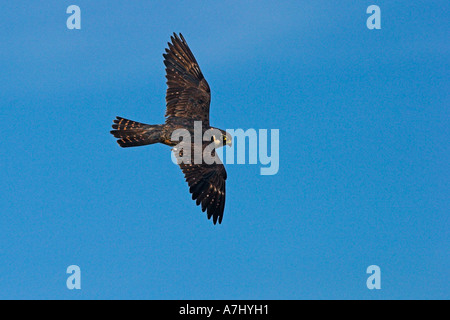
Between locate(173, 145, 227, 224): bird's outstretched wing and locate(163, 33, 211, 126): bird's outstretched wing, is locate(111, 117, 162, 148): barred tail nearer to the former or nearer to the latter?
locate(163, 33, 211, 126): bird's outstretched wing

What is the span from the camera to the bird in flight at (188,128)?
52.7 feet

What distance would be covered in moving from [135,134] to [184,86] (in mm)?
2469

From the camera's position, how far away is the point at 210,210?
52.1 feet

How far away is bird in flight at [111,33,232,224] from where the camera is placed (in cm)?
1608

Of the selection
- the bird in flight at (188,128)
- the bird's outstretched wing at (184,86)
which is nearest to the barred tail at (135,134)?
the bird in flight at (188,128)

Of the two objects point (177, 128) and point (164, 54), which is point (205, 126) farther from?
point (164, 54)

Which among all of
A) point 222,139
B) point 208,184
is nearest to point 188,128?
point 222,139

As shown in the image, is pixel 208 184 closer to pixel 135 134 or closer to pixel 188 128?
pixel 188 128

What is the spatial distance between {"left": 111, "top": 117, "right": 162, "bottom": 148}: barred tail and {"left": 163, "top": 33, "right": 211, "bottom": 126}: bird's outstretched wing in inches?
31.2

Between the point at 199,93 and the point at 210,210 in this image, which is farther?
the point at 199,93

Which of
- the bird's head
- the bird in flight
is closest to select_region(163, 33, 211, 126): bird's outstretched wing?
the bird in flight

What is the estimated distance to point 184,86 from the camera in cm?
1834

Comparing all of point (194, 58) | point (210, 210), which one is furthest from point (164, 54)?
point (210, 210)

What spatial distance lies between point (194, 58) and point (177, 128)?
2.99 metres
